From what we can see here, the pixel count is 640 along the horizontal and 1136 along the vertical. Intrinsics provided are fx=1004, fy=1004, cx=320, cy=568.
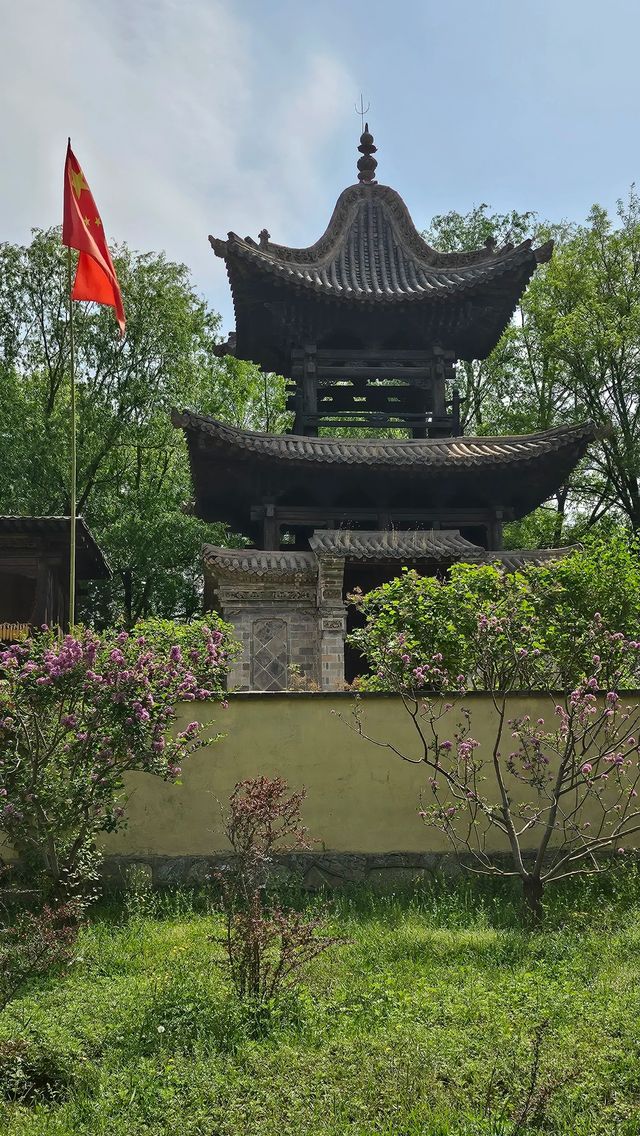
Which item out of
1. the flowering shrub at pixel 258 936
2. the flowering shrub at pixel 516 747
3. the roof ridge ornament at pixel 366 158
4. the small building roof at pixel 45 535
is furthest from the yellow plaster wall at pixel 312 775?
the roof ridge ornament at pixel 366 158

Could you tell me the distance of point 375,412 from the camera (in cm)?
1667

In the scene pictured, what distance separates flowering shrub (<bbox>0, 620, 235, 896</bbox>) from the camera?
21.4ft

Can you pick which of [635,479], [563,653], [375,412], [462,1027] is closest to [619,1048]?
[462,1027]

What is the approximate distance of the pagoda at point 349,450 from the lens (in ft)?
44.2

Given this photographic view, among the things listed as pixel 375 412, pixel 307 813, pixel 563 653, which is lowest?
pixel 307 813

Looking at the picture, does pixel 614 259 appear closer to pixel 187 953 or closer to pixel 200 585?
pixel 200 585

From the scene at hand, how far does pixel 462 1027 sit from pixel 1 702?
11.7ft

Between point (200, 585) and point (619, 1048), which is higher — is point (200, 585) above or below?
above

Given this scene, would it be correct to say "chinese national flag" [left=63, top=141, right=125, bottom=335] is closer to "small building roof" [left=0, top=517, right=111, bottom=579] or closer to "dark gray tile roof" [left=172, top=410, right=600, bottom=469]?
"dark gray tile roof" [left=172, top=410, right=600, bottom=469]

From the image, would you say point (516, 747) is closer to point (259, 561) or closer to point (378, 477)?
point (259, 561)

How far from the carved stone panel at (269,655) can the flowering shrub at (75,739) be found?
6.10 meters

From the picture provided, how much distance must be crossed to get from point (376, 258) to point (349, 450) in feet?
14.1

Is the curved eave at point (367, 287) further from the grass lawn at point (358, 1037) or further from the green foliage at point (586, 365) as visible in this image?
the grass lawn at point (358, 1037)

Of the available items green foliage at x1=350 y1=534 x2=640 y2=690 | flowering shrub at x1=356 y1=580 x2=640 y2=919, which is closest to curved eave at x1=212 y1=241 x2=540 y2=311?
green foliage at x1=350 y1=534 x2=640 y2=690
